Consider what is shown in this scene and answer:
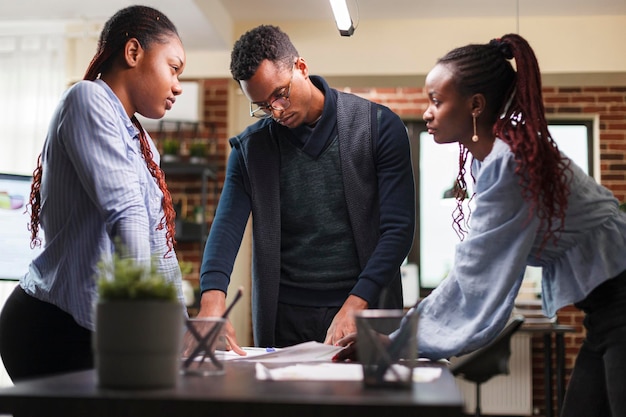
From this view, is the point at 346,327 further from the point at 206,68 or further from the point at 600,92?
the point at 600,92

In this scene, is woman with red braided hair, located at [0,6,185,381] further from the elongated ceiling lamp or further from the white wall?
the white wall

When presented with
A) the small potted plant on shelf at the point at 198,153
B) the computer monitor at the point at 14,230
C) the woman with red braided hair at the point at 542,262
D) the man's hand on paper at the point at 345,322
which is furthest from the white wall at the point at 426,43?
the woman with red braided hair at the point at 542,262

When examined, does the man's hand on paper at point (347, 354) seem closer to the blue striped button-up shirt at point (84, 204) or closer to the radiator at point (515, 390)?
the blue striped button-up shirt at point (84, 204)

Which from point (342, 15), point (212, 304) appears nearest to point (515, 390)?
point (342, 15)

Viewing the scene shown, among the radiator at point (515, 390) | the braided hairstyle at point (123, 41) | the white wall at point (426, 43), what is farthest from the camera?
the radiator at point (515, 390)

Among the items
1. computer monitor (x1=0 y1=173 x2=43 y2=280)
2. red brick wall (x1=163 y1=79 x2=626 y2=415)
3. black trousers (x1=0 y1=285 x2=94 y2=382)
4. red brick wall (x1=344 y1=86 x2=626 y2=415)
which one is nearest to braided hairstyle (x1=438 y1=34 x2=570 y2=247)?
black trousers (x1=0 y1=285 x2=94 y2=382)

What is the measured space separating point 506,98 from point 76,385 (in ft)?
3.91

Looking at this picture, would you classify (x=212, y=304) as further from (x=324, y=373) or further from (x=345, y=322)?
(x=324, y=373)

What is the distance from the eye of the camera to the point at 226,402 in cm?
101

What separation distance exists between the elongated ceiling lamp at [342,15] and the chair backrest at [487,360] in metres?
2.75

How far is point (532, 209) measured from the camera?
1549 millimetres

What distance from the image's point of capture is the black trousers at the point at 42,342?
5.07 ft

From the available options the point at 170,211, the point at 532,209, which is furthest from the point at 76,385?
the point at 532,209

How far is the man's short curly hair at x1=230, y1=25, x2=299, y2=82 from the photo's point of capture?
2262mm
